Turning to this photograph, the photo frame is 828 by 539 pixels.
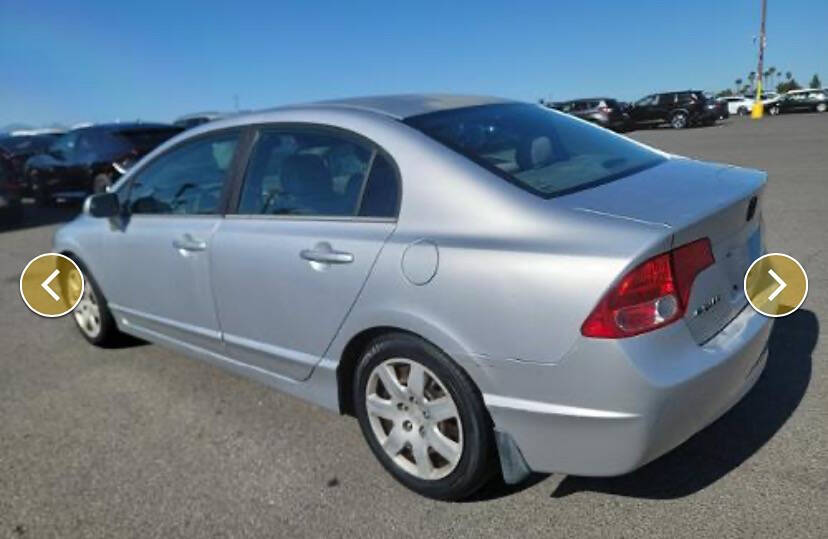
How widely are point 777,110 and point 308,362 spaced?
46033 mm

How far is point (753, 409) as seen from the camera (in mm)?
3184

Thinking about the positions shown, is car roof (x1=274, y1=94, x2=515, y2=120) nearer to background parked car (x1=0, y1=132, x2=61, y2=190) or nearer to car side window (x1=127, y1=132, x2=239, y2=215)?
car side window (x1=127, y1=132, x2=239, y2=215)

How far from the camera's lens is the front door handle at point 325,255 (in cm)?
271

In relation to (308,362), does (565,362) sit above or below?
above

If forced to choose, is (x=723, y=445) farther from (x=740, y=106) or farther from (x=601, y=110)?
(x=740, y=106)

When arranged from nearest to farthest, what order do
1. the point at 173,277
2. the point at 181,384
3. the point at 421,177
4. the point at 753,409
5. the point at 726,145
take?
the point at 421,177 < the point at 753,409 < the point at 173,277 < the point at 181,384 < the point at 726,145

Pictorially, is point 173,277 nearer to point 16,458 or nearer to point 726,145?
point 16,458

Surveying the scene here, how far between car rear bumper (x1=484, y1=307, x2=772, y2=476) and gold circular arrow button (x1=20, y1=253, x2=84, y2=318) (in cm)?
364

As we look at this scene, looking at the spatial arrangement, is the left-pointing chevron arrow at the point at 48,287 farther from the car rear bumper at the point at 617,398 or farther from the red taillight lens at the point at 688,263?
the red taillight lens at the point at 688,263

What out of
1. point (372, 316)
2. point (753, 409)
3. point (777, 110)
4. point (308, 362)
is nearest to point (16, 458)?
point (308, 362)

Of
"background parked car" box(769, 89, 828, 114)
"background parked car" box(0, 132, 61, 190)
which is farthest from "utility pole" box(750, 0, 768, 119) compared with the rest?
"background parked car" box(0, 132, 61, 190)

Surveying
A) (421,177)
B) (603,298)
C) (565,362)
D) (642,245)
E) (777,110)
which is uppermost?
(421,177)

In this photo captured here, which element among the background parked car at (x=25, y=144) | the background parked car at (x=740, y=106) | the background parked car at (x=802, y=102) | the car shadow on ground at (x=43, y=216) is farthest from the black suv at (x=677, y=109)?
the car shadow on ground at (x=43, y=216)

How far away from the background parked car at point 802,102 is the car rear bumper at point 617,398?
44.3 metres
